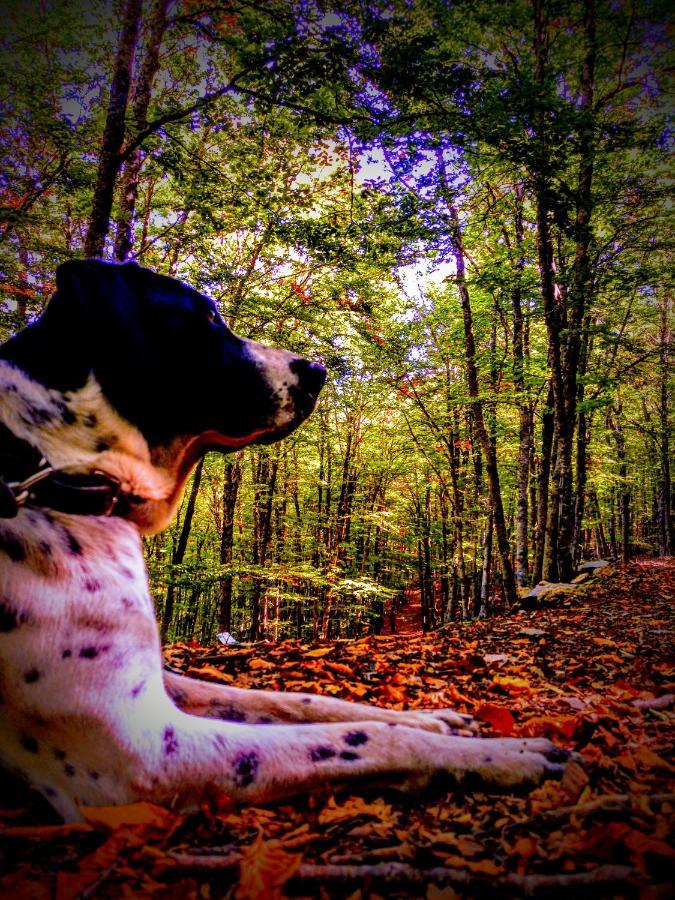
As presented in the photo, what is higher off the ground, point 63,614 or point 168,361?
point 168,361

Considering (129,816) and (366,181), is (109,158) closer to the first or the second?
(366,181)

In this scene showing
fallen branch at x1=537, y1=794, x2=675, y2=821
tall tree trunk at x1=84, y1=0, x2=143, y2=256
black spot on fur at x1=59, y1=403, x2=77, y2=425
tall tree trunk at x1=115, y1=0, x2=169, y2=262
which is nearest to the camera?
fallen branch at x1=537, y1=794, x2=675, y2=821

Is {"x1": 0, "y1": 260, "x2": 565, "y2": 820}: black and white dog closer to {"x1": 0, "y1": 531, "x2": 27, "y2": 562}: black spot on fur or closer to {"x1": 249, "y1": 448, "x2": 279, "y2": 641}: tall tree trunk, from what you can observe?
{"x1": 0, "y1": 531, "x2": 27, "y2": 562}: black spot on fur

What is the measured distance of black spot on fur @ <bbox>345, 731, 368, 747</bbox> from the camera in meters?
1.81

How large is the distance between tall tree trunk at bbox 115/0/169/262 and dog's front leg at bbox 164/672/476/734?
21.9 ft

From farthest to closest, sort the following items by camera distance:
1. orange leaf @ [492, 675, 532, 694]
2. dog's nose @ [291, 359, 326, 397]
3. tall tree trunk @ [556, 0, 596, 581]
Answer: tall tree trunk @ [556, 0, 596, 581] → orange leaf @ [492, 675, 532, 694] → dog's nose @ [291, 359, 326, 397]

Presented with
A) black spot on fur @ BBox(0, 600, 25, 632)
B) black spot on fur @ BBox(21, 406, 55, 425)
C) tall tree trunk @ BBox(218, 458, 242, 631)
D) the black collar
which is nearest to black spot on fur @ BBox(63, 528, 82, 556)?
the black collar

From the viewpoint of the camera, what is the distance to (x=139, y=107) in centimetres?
652

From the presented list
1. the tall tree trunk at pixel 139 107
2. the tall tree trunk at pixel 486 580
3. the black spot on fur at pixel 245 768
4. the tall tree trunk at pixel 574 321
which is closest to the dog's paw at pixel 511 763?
the black spot on fur at pixel 245 768

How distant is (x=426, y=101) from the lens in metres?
5.11

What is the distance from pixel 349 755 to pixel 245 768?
400 millimetres

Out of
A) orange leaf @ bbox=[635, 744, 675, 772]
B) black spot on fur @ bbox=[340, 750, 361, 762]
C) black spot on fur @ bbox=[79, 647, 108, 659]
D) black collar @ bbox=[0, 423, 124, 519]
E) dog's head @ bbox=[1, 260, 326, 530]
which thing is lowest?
orange leaf @ bbox=[635, 744, 675, 772]

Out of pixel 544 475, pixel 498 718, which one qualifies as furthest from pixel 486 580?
pixel 498 718

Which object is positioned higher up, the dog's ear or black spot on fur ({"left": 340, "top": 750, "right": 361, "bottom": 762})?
the dog's ear
